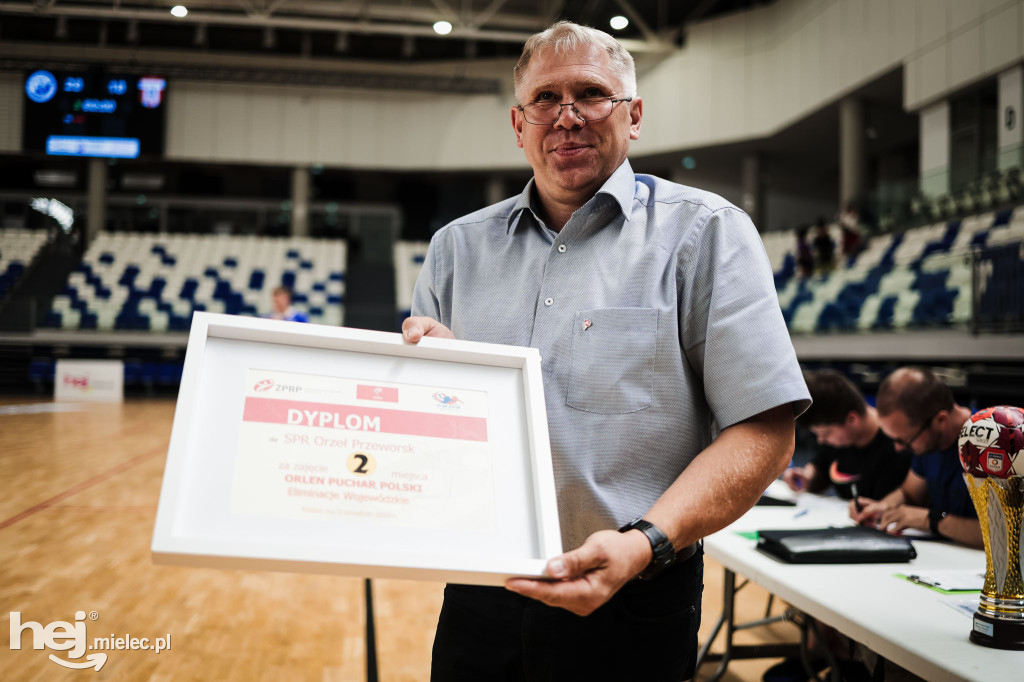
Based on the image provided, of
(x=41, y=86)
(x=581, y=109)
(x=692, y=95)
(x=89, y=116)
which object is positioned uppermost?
(x=692, y=95)

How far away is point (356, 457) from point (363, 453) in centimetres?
1

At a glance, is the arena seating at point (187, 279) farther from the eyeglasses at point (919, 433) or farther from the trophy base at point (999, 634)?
the trophy base at point (999, 634)

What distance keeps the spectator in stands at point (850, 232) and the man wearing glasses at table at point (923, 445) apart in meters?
8.43

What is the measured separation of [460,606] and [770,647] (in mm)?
1949

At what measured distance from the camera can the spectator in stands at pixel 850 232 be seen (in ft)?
33.3

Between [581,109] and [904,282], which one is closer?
[581,109]

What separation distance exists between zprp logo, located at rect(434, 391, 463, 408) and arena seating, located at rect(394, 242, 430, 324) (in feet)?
39.9

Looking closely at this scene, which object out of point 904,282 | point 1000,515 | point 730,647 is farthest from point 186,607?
point 904,282

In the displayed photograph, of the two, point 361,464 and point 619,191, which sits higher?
point 619,191

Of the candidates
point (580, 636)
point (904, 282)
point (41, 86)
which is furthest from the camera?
point (41, 86)

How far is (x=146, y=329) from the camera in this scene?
1220 centimetres

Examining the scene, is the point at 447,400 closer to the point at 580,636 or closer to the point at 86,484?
the point at 580,636

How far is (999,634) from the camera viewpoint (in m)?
1.29

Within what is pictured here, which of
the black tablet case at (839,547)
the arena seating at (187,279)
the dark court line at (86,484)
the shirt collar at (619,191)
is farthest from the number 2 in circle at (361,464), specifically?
the arena seating at (187,279)
